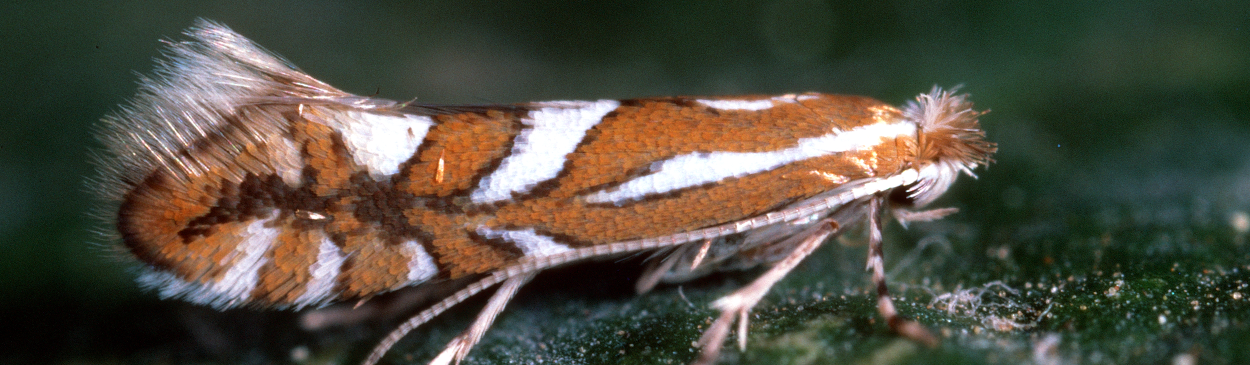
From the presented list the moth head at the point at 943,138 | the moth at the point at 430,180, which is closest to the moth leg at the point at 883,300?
the moth at the point at 430,180

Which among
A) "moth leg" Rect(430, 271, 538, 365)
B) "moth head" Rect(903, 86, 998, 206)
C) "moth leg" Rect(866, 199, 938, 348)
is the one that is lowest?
"moth leg" Rect(430, 271, 538, 365)

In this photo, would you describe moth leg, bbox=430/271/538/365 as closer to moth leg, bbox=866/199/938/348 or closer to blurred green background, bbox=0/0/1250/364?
blurred green background, bbox=0/0/1250/364

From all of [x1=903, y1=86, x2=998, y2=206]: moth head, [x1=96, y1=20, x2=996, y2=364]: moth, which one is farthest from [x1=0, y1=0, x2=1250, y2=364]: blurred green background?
[x1=903, y1=86, x2=998, y2=206]: moth head

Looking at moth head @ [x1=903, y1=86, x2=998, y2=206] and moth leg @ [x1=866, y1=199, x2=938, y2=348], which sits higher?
moth head @ [x1=903, y1=86, x2=998, y2=206]

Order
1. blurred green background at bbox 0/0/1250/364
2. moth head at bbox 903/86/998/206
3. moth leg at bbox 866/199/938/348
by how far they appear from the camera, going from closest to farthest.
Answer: moth leg at bbox 866/199/938/348
blurred green background at bbox 0/0/1250/364
moth head at bbox 903/86/998/206

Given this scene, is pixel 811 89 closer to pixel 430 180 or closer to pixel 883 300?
pixel 883 300

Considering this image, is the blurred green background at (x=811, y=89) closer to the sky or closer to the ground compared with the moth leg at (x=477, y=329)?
closer to the sky

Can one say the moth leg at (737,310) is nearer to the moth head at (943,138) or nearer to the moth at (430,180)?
the moth at (430,180)
